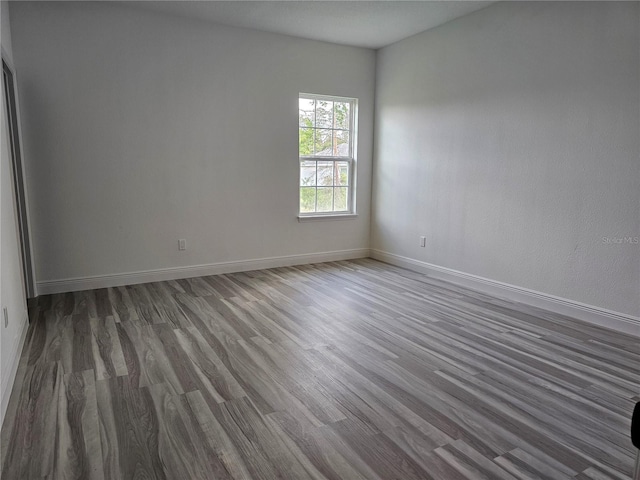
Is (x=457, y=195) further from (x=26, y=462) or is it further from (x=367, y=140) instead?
(x=26, y=462)

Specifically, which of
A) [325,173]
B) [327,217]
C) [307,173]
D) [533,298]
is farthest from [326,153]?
[533,298]

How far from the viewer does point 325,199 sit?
5402mm

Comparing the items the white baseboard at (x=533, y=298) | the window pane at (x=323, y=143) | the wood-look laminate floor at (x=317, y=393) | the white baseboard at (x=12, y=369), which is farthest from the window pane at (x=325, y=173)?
the white baseboard at (x=12, y=369)

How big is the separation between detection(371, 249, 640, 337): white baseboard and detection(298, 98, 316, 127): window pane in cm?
202

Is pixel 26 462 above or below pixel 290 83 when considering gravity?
below

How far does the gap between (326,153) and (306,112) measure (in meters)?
0.56

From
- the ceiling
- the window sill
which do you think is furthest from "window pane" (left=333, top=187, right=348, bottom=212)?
the ceiling

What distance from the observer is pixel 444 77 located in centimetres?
443

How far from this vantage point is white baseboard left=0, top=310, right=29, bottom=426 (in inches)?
78.7

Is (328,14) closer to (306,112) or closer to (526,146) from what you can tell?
(306,112)

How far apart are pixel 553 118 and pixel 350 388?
2796 millimetres

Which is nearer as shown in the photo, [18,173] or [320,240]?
[18,173]

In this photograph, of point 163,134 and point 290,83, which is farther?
point 290,83

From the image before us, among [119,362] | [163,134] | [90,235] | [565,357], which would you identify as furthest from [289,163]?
[565,357]
